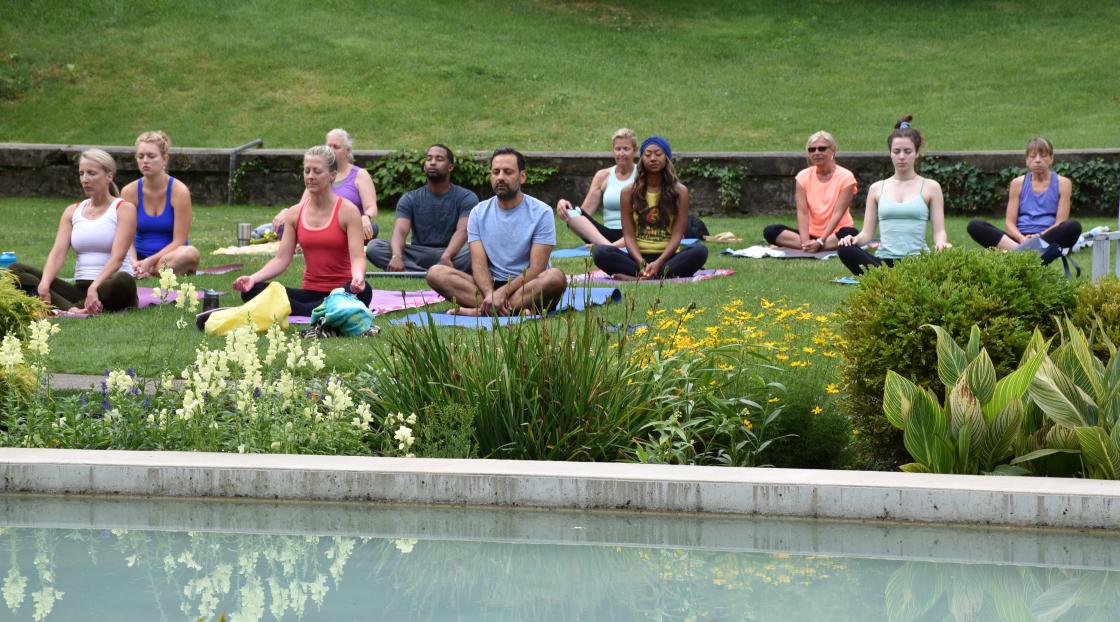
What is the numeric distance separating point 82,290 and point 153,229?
57.8 inches

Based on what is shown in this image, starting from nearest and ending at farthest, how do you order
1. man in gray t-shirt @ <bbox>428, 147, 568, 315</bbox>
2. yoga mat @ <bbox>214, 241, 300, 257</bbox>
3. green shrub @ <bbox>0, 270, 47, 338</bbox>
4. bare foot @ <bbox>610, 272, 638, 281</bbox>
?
1. green shrub @ <bbox>0, 270, 47, 338</bbox>
2. man in gray t-shirt @ <bbox>428, 147, 568, 315</bbox>
3. bare foot @ <bbox>610, 272, 638, 281</bbox>
4. yoga mat @ <bbox>214, 241, 300, 257</bbox>

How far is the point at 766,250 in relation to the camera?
13977 mm

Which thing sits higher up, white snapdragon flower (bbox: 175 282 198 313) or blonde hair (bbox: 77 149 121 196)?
blonde hair (bbox: 77 149 121 196)

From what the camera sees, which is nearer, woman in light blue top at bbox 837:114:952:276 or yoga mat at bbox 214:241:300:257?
woman in light blue top at bbox 837:114:952:276

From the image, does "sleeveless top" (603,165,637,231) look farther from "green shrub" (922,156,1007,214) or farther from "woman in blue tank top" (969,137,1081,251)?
"green shrub" (922,156,1007,214)

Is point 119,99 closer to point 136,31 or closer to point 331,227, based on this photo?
point 136,31

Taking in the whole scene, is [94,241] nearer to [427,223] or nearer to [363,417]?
[427,223]

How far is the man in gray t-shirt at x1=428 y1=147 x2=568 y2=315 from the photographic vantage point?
1030 cm

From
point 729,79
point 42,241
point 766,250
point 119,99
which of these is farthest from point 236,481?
point 729,79

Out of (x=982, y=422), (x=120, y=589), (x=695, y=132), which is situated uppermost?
(x=695, y=132)

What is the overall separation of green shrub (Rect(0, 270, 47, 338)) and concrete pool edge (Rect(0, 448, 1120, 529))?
1.69 metres

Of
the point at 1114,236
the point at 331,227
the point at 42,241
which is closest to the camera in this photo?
the point at 1114,236

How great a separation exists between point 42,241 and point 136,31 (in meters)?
11.6

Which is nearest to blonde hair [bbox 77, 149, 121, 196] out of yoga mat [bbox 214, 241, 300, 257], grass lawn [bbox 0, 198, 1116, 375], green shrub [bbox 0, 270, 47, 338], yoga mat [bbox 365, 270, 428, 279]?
grass lawn [bbox 0, 198, 1116, 375]
